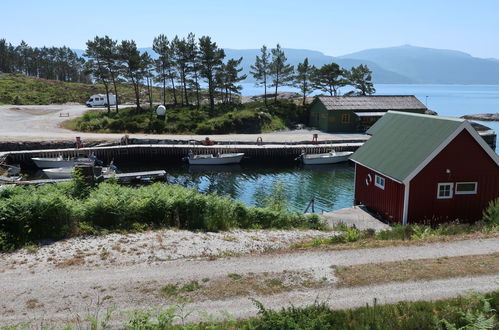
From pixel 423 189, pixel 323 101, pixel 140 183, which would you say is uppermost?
pixel 323 101

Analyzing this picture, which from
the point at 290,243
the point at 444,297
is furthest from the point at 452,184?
the point at 444,297

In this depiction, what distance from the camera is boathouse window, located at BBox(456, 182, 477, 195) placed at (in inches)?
814

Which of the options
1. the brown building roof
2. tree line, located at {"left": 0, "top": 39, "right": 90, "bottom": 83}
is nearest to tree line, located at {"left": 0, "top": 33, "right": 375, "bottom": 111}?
the brown building roof

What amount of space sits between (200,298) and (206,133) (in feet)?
139

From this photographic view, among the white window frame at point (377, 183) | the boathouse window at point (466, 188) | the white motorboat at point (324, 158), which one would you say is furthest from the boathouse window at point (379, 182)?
the white motorboat at point (324, 158)

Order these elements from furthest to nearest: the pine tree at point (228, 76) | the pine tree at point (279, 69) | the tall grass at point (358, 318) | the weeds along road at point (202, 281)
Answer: the pine tree at point (279, 69) → the pine tree at point (228, 76) → the weeds along road at point (202, 281) → the tall grass at point (358, 318)

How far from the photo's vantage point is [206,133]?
169ft

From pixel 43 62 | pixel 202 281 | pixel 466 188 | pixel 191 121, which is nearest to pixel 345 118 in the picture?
pixel 191 121

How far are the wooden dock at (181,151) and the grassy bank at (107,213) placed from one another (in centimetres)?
2432

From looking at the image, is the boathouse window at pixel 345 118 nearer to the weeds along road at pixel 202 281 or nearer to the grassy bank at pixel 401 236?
the grassy bank at pixel 401 236

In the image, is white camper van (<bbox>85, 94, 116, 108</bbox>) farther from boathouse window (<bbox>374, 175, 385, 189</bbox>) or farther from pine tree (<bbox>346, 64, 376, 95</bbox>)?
boathouse window (<bbox>374, 175, 385, 189</bbox>)

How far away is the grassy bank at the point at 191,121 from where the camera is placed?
5122 cm

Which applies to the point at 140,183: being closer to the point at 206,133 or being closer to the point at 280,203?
the point at 280,203

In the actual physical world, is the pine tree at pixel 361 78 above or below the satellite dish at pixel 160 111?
above
